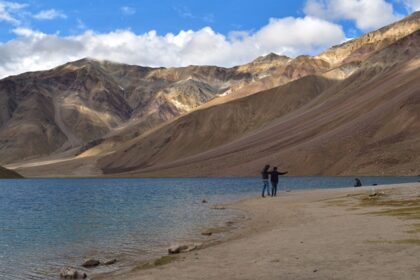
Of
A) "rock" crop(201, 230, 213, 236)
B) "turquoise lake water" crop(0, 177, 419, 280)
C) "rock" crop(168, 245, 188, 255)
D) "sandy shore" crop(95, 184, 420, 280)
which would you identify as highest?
"sandy shore" crop(95, 184, 420, 280)

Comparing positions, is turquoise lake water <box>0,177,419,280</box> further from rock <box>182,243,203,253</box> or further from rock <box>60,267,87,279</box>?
rock <box>182,243,203,253</box>

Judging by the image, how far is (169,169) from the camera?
186 metres

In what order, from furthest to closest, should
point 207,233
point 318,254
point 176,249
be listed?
point 207,233 < point 176,249 < point 318,254

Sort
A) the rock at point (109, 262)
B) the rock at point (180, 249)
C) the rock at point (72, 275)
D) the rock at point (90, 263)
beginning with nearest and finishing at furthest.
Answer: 1. the rock at point (72, 275)
2. the rock at point (90, 263)
3. the rock at point (109, 262)
4. the rock at point (180, 249)

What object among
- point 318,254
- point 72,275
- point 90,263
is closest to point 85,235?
point 90,263

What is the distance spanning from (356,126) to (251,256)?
131888 millimetres

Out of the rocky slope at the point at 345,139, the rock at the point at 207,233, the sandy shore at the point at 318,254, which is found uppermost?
the rocky slope at the point at 345,139

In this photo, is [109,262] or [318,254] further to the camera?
[109,262]

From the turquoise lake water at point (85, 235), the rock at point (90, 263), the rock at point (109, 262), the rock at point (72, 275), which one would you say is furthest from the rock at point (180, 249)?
the rock at point (72, 275)

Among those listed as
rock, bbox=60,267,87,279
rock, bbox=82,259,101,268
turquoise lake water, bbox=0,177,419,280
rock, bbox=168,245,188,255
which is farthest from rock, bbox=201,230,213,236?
rock, bbox=60,267,87,279

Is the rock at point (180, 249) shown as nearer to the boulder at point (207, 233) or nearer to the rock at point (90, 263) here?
the rock at point (90, 263)

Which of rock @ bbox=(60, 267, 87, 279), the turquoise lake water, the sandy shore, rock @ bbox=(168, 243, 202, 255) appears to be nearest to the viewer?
the sandy shore

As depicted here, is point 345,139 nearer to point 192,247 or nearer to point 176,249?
point 192,247

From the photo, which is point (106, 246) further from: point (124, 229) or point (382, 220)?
point (382, 220)
